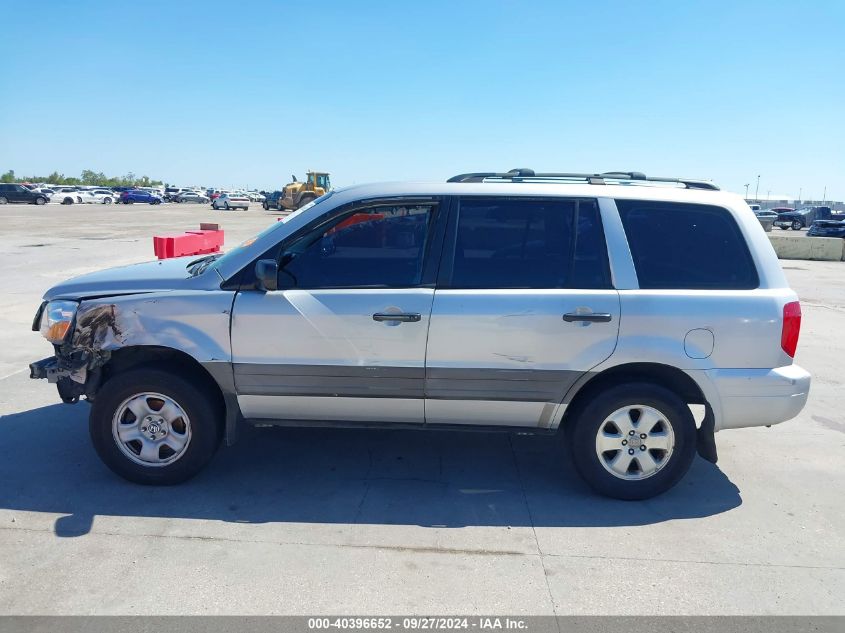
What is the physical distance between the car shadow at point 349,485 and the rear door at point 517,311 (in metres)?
0.51

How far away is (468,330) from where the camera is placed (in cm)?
403

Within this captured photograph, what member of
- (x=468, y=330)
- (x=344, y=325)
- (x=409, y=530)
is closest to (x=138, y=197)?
(x=344, y=325)

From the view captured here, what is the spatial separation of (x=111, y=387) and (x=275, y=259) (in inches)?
50.8

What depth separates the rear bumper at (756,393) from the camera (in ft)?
13.5

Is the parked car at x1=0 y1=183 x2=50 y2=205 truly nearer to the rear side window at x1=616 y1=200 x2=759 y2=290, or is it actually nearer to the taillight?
the rear side window at x1=616 y1=200 x2=759 y2=290

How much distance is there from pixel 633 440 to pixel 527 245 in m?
1.37

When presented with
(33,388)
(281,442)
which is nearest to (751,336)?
(281,442)

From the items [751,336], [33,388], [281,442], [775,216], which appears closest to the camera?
[751,336]

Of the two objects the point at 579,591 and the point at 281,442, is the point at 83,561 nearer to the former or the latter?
the point at 281,442

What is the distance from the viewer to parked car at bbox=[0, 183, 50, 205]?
5331 centimetres

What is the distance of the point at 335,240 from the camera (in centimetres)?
426

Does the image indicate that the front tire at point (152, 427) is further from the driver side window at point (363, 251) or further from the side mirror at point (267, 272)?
the driver side window at point (363, 251)

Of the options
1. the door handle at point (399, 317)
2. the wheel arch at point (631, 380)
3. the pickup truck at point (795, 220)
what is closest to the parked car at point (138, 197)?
the pickup truck at point (795, 220)

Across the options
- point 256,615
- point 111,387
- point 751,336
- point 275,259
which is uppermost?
point 275,259
